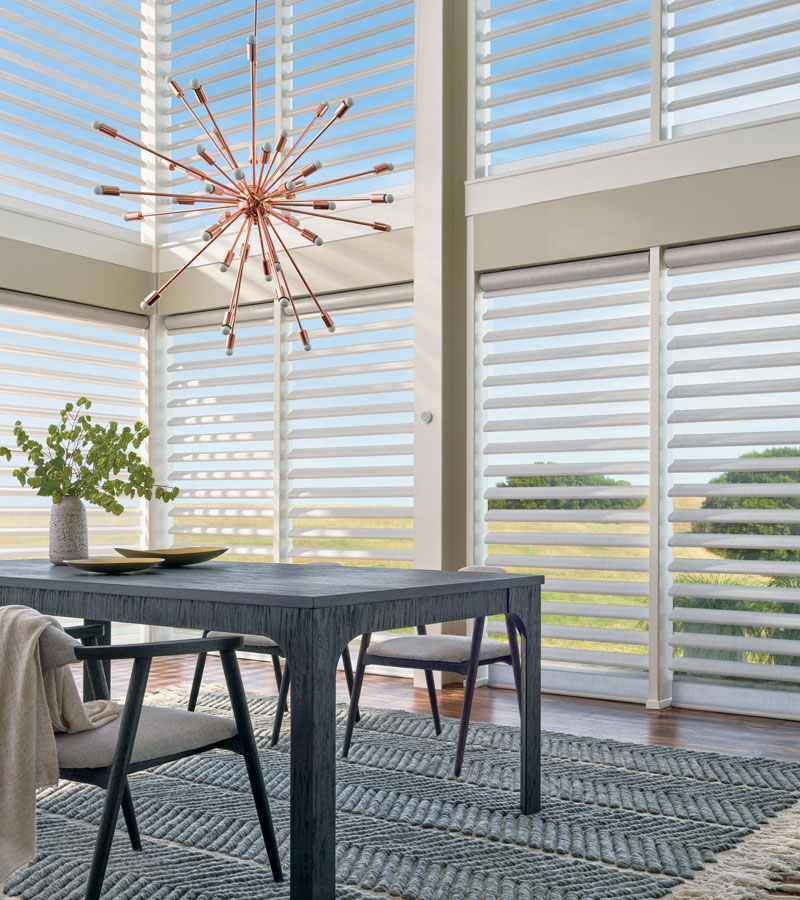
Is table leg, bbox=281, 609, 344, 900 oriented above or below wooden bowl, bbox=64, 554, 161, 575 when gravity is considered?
below

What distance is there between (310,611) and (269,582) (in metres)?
0.61

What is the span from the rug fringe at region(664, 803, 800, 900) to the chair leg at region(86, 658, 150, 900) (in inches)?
51.6

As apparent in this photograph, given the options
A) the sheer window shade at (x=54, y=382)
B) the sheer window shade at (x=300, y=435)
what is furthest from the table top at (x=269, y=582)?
the sheer window shade at (x=54, y=382)

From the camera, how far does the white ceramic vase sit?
3.54 meters

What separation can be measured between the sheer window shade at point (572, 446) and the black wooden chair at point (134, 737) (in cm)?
296

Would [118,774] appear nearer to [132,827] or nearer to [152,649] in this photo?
[152,649]

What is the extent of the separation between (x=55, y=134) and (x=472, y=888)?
18.1 feet

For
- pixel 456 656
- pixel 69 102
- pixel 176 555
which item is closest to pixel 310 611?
pixel 176 555

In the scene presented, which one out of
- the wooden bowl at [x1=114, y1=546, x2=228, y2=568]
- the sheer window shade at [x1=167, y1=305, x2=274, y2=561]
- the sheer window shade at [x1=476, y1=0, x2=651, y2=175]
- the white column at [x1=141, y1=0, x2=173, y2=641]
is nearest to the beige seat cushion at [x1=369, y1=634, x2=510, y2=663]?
the wooden bowl at [x1=114, y1=546, x2=228, y2=568]

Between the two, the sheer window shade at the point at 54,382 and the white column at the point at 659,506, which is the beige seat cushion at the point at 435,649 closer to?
the white column at the point at 659,506

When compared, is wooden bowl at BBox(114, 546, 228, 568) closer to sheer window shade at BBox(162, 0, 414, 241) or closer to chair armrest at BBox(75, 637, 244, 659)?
chair armrest at BBox(75, 637, 244, 659)

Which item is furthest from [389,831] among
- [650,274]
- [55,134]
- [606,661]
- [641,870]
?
[55,134]

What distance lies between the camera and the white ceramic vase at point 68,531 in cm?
354

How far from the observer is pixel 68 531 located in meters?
3.56
